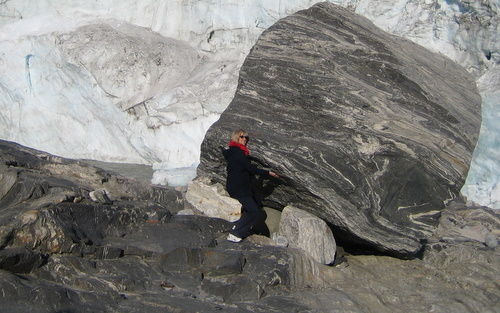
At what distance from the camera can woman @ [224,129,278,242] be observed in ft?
25.6

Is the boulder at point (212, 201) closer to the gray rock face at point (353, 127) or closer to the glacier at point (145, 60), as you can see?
the gray rock face at point (353, 127)

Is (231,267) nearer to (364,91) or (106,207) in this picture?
(106,207)

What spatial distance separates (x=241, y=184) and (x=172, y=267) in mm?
1254

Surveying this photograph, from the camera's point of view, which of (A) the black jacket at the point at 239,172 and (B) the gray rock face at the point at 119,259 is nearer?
(B) the gray rock face at the point at 119,259

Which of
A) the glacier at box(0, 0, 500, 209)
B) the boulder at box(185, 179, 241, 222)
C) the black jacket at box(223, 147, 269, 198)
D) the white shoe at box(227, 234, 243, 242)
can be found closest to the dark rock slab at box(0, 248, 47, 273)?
the white shoe at box(227, 234, 243, 242)

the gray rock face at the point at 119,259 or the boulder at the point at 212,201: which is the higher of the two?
the gray rock face at the point at 119,259

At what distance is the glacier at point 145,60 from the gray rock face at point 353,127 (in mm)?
2080

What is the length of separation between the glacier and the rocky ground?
407 cm

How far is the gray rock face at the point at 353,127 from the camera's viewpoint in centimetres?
812

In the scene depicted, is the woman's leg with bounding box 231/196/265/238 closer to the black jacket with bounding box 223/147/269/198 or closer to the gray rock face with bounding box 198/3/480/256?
the black jacket with bounding box 223/147/269/198

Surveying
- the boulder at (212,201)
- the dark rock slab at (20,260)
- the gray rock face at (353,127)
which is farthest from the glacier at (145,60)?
the dark rock slab at (20,260)

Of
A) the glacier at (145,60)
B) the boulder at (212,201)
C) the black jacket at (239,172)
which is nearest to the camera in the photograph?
the black jacket at (239,172)

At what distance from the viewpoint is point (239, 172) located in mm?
7824

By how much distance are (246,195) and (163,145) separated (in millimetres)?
5577
